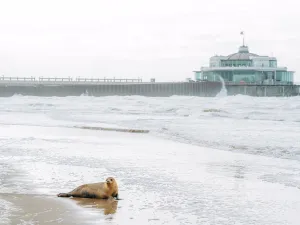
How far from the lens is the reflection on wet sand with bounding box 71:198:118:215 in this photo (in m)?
7.40

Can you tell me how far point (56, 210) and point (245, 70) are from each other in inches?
3975

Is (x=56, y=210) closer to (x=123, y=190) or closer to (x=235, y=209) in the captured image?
(x=123, y=190)

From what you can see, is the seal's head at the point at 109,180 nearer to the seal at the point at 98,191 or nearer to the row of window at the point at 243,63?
the seal at the point at 98,191

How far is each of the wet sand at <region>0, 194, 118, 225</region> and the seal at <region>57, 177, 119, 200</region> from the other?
0.11 m

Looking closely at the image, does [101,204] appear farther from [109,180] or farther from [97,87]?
[97,87]

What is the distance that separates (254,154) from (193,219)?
7.62 m

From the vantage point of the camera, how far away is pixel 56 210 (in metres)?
7.30

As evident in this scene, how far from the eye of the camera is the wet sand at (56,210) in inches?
266

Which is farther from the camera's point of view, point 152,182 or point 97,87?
point 97,87

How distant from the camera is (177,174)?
10.6 m

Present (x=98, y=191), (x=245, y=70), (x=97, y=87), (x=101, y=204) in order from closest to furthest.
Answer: (x=101, y=204) → (x=98, y=191) → (x=97, y=87) → (x=245, y=70)

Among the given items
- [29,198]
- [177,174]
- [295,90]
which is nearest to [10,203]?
[29,198]

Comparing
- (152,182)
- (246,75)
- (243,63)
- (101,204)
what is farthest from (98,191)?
(243,63)

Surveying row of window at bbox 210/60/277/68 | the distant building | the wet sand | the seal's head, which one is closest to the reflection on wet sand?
the wet sand
